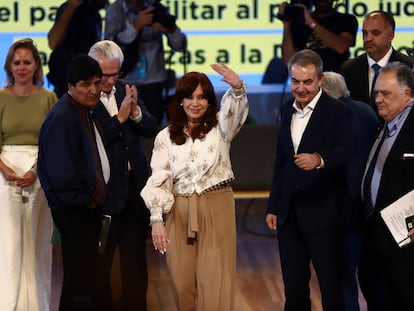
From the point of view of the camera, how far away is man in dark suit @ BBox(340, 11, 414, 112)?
22.2ft

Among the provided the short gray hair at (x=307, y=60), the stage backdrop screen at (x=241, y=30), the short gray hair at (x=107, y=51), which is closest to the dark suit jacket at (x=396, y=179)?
the short gray hair at (x=307, y=60)

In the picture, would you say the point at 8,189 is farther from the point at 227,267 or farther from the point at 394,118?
the point at 394,118

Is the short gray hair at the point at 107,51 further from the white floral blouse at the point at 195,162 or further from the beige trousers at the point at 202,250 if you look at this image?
the beige trousers at the point at 202,250

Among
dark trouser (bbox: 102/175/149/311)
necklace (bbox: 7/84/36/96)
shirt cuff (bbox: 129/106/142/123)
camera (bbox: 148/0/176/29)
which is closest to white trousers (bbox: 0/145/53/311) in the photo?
necklace (bbox: 7/84/36/96)

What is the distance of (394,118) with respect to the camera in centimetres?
533

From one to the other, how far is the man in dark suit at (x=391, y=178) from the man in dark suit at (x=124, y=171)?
4.14 ft

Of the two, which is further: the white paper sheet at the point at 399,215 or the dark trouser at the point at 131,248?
the dark trouser at the point at 131,248

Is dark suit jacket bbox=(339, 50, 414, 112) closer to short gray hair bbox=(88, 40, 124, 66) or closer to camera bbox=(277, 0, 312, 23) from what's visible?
short gray hair bbox=(88, 40, 124, 66)

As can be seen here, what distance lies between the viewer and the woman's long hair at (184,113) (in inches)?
216

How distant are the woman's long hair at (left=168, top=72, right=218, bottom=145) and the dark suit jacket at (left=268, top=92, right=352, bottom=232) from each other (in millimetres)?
460

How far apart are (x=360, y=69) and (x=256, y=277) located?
5.99 feet

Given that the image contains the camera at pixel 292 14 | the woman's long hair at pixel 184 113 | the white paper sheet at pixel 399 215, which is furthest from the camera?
the camera at pixel 292 14

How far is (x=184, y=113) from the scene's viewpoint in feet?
18.2

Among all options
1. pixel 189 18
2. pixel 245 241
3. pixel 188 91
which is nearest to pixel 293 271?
pixel 188 91
